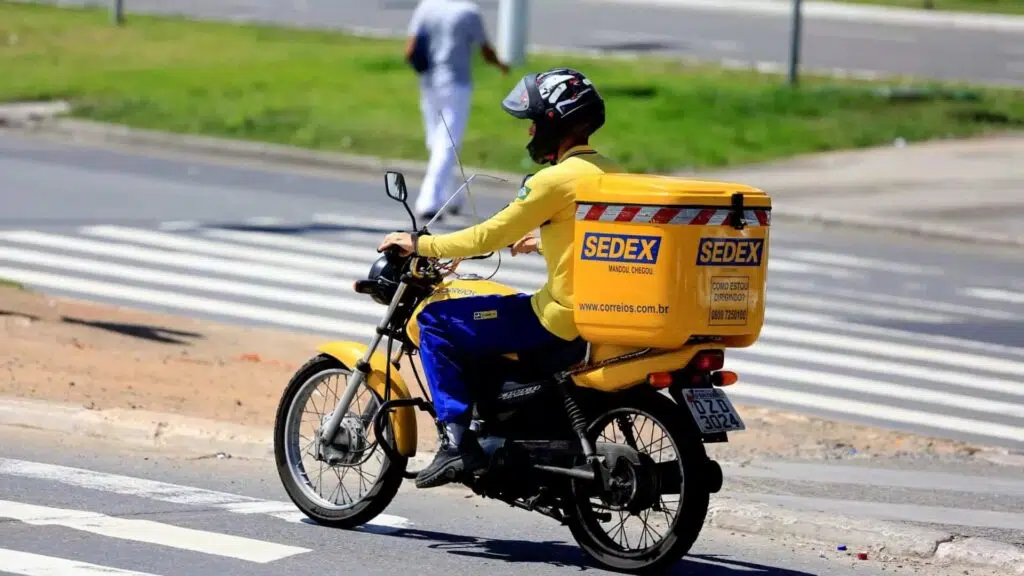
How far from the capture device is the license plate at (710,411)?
22.1ft

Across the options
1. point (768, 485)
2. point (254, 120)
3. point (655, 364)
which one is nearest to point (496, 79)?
point (254, 120)

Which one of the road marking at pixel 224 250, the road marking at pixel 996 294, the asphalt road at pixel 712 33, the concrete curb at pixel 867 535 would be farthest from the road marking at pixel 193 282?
the asphalt road at pixel 712 33

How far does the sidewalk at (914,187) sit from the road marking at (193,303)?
23.4ft

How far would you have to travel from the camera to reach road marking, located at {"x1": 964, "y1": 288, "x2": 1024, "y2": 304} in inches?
620

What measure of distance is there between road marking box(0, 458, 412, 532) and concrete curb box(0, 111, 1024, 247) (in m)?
11.2

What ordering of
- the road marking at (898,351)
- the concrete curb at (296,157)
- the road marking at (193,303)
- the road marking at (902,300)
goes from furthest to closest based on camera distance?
the concrete curb at (296,157)
the road marking at (902,300)
the road marking at (193,303)
the road marking at (898,351)

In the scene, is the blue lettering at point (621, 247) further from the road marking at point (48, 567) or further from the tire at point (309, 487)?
the road marking at point (48, 567)

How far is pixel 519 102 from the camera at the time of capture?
708 centimetres

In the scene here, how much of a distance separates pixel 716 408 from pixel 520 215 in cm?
100

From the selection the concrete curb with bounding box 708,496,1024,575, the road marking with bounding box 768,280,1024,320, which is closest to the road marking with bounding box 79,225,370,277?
the road marking with bounding box 768,280,1024,320

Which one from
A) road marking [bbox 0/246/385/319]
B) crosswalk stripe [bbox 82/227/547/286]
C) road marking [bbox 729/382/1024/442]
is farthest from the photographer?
crosswalk stripe [bbox 82/227/547/286]

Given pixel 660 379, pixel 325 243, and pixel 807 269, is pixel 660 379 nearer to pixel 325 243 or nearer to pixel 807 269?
pixel 807 269

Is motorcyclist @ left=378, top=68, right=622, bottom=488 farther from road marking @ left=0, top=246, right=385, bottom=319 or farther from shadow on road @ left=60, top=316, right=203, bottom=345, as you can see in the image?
road marking @ left=0, top=246, right=385, bottom=319

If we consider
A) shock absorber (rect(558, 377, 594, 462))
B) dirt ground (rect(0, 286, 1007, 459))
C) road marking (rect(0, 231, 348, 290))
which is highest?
shock absorber (rect(558, 377, 594, 462))
